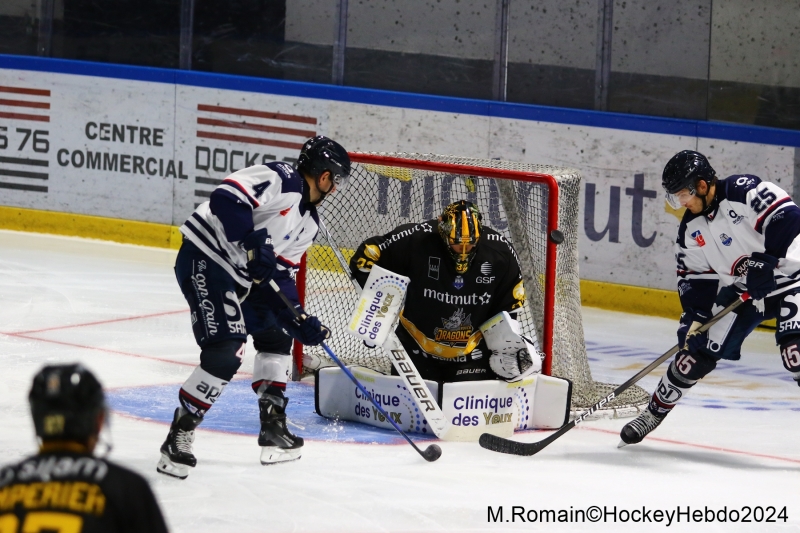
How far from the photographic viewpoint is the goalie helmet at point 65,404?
1.80 meters

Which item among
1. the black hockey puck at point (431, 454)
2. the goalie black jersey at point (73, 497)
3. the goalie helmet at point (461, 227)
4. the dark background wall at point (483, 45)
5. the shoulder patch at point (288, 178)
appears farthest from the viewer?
the dark background wall at point (483, 45)

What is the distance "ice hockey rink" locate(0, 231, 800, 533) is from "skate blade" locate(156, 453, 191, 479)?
0.03m

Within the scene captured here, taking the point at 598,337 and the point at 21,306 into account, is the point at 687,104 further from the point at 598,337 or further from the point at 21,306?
the point at 21,306

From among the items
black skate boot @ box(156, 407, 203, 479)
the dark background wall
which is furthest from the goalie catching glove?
the dark background wall

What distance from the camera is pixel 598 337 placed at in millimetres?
6840

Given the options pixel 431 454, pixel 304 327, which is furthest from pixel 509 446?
pixel 304 327

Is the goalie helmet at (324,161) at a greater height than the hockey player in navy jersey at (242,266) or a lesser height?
greater

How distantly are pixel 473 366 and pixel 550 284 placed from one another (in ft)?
1.60

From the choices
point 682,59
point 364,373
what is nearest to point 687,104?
point 682,59

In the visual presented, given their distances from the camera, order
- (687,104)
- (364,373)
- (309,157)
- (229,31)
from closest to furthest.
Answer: (309,157) → (364,373) → (687,104) → (229,31)

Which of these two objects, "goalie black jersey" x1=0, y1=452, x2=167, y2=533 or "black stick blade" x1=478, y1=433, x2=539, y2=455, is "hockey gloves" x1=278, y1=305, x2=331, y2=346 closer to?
"black stick blade" x1=478, y1=433, x2=539, y2=455

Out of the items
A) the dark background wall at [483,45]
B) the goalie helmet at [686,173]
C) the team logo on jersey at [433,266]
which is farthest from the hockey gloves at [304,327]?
the dark background wall at [483,45]

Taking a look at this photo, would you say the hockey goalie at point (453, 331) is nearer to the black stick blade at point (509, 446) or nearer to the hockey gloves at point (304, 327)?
the black stick blade at point (509, 446)

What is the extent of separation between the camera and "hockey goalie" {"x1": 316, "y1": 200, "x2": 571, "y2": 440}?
4.59 meters
